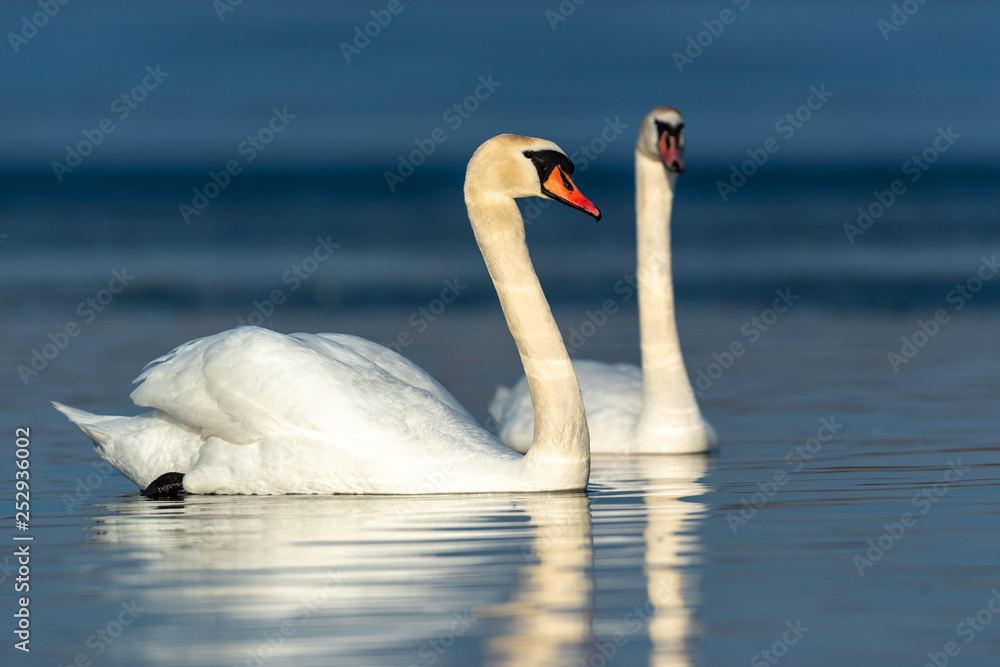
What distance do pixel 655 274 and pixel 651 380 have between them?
30.7 inches

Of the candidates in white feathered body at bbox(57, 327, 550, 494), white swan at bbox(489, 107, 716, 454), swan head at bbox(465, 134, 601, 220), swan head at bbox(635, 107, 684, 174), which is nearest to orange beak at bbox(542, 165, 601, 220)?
swan head at bbox(465, 134, 601, 220)

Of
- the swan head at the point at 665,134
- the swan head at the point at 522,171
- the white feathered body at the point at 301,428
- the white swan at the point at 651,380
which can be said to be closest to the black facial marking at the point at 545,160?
the swan head at the point at 522,171

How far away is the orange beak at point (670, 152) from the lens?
1138 centimetres

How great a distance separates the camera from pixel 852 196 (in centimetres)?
3875

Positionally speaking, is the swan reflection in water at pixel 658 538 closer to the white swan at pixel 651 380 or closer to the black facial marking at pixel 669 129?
the white swan at pixel 651 380

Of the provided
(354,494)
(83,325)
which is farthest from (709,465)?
(83,325)

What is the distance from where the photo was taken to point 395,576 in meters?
6.78

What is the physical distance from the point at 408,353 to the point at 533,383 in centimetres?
672

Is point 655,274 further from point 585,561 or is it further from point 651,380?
point 585,561

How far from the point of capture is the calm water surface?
5746 mm

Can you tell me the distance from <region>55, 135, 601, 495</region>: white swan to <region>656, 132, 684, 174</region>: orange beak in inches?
94.0

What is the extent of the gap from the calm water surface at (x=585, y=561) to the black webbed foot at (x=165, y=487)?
16cm

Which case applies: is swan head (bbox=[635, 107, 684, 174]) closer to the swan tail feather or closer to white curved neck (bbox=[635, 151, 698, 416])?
white curved neck (bbox=[635, 151, 698, 416])

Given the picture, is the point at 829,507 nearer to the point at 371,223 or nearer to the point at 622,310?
the point at 622,310
